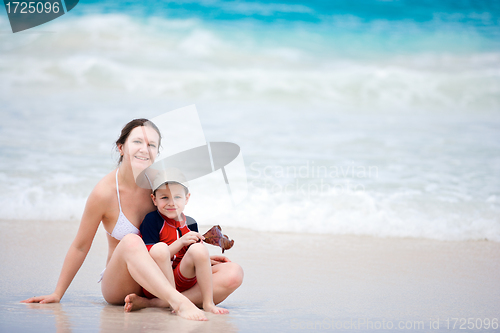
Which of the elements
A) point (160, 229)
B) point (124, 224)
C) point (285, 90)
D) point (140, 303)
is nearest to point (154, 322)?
point (140, 303)

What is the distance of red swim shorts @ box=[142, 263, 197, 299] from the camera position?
8.07 feet

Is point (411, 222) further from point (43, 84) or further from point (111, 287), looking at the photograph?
point (43, 84)

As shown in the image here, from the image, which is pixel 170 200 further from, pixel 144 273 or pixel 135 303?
pixel 135 303

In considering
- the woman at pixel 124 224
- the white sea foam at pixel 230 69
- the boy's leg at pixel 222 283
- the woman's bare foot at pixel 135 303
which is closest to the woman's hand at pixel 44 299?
the woman at pixel 124 224

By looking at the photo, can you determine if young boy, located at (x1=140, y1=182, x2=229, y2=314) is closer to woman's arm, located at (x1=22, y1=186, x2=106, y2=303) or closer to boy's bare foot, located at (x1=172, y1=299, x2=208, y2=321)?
boy's bare foot, located at (x1=172, y1=299, x2=208, y2=321)

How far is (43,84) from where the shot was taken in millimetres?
10195

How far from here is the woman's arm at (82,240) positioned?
2.50 metres

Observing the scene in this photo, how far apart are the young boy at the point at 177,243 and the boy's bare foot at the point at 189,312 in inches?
5.7

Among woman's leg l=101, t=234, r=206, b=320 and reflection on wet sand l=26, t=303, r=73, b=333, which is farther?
woman's leg l=101, t=234, r=206, b=320

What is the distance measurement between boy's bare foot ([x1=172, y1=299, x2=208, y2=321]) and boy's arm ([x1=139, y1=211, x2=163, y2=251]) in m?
0.36

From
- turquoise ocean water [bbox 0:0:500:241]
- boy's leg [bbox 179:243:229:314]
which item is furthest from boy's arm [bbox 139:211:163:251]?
turquoise ocean water [bbox 0:0:500:241]

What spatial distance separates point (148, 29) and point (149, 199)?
373 inches

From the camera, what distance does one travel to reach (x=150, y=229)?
244 centimetres

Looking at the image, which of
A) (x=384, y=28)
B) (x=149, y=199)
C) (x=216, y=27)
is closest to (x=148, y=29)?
(x=216, y=27)
